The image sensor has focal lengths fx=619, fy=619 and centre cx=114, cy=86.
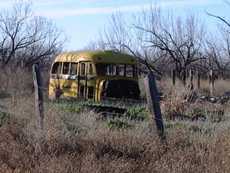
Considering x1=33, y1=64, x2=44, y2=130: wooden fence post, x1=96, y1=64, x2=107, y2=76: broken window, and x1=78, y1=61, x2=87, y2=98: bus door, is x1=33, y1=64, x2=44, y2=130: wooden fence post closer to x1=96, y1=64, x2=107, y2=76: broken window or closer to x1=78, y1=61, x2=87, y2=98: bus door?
x1=96, y1=64, x2=107, y2=76: broken window

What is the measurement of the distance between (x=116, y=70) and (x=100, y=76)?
0.79 meters

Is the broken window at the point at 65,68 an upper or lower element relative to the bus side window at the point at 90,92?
upper

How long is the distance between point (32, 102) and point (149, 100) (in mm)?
3336

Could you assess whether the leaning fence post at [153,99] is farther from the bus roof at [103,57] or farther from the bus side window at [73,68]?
the bus side window at [73,68]

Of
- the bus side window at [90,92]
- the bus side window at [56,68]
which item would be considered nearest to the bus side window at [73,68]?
the bus side window at [90,92]

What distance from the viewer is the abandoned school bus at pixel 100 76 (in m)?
23.9

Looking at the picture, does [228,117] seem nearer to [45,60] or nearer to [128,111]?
[128,111]

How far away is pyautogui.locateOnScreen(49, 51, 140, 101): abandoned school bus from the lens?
23922mm

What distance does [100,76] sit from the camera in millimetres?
24328

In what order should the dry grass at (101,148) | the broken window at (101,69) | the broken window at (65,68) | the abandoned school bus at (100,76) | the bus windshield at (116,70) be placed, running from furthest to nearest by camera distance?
the broken window at (65,68) < the bus windshield at (116,70) < the broken window at (101,69) < the abandoned school bus at (100,76) < the dry grass at (101,148)

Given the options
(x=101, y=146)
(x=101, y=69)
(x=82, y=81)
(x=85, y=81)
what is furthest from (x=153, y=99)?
(x=82, y=81)

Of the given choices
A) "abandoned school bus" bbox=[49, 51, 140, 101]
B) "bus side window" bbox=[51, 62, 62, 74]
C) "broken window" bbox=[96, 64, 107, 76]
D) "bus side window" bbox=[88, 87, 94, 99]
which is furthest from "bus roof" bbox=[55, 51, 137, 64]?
"bus side window" bbox=[51, 62, 62, 74]

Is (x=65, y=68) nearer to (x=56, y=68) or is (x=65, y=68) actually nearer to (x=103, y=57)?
(x=56, y=68)

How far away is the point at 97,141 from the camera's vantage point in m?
9.81
